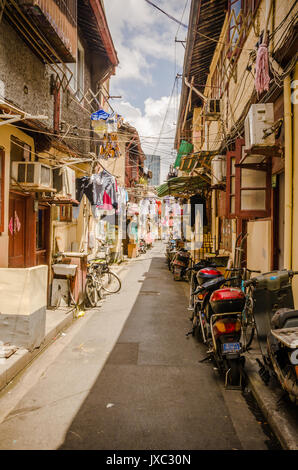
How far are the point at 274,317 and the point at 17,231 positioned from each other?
236 inches

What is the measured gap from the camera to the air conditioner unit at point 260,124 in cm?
559

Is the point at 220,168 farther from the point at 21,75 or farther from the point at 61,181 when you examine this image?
the point at 21,75

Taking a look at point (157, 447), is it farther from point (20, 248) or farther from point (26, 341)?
point (20, 248)

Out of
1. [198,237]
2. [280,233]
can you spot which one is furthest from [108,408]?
[198,237]

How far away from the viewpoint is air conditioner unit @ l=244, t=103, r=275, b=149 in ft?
18.3

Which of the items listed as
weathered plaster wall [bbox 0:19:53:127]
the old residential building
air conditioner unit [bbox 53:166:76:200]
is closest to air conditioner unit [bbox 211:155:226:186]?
the old residential building

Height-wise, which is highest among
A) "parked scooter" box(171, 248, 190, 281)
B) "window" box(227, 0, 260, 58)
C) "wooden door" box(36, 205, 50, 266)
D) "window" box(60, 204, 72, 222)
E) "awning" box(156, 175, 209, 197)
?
"window" box(227, 0, 260, 58)

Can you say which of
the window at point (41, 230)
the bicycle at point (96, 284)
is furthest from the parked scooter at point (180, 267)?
the window at point (41, 230)

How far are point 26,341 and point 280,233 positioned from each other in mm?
5281

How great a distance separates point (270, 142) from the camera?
5645mm

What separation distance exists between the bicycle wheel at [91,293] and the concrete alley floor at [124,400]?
2.30 metres

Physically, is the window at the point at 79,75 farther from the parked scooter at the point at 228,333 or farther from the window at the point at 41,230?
the parked scooter at the point at 228,333

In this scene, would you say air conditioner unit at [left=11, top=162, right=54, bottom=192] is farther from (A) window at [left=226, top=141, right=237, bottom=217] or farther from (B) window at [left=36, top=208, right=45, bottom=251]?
(A) window at [left=226, top=141, right=237, bottom=217]

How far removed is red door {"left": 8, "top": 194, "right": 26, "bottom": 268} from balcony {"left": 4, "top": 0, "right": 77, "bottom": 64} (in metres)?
3.44
